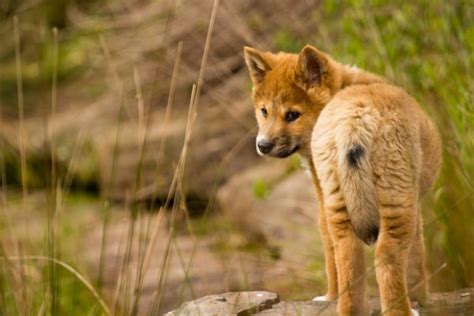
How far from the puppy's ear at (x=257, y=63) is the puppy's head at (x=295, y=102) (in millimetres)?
135

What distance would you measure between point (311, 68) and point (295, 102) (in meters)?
0.18

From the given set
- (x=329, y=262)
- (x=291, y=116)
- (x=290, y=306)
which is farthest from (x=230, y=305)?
(x=291, y=116)

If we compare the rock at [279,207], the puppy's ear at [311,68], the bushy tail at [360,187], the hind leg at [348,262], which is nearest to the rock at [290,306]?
the hind leg at [348,262]

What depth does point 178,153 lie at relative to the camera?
11383 millimetres

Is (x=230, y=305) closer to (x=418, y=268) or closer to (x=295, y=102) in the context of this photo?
(x=418, y=268)

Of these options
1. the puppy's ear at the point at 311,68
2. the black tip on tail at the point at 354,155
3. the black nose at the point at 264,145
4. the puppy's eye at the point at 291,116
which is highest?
the puppy's ear at the point at 311,68

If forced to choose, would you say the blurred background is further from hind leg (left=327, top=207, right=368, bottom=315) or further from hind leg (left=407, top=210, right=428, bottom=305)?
hind leg (left=327, top=207, right=368, bottom=315)

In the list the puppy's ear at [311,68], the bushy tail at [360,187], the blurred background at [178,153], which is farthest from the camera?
the puppy's ear at [311,68]

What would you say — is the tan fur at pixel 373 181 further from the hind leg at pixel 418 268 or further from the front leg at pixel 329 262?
the front leg at pixel 329 262

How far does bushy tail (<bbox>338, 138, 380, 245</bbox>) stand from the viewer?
4457 millimetres

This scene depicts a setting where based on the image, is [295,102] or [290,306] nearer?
[290,306]

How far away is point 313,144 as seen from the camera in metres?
4.77

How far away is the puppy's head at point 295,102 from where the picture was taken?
5.52 m

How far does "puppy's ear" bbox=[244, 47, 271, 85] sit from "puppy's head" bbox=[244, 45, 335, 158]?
0.14 m
